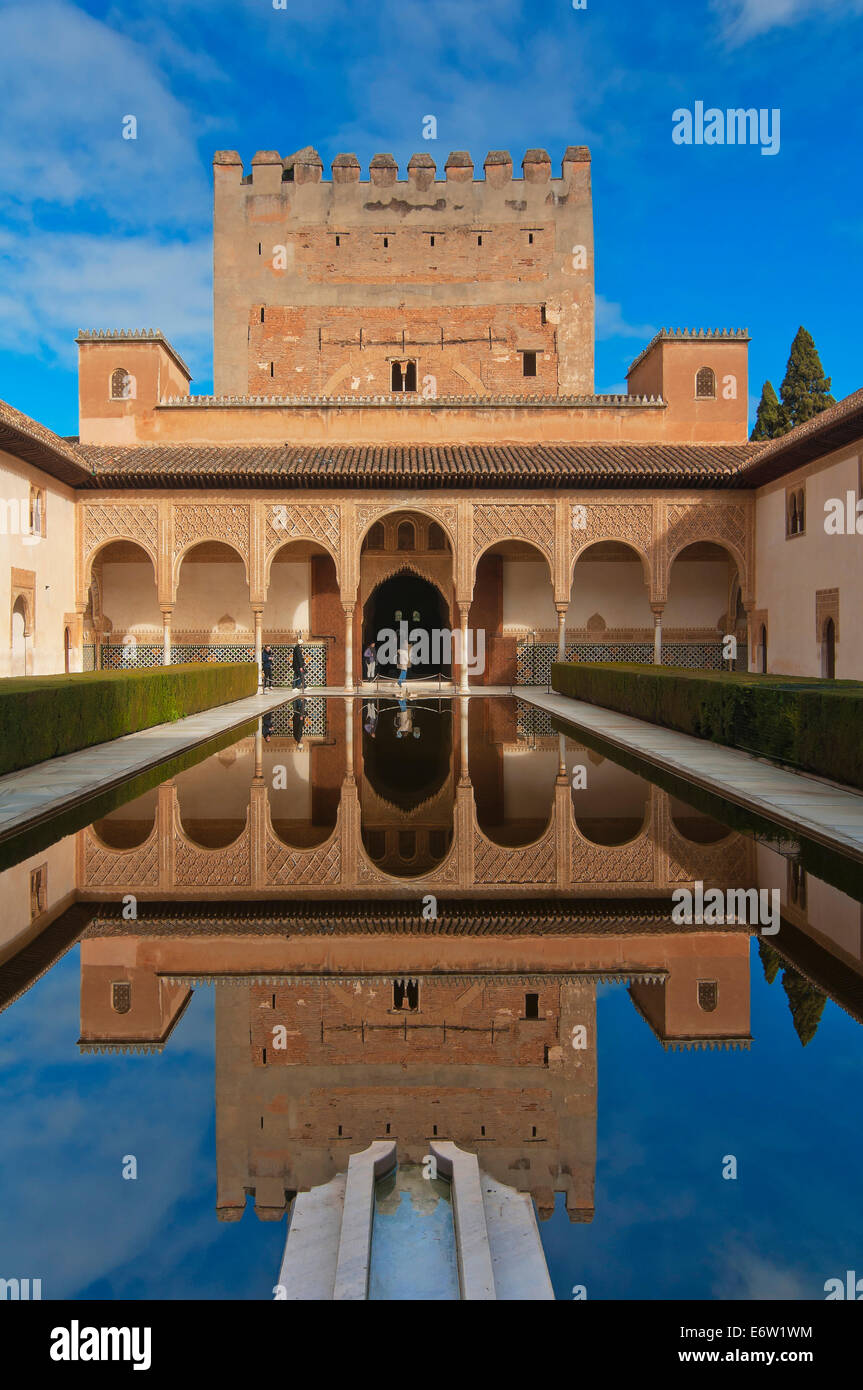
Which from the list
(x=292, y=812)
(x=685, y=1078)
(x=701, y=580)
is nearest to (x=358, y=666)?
(x=701, y=580)

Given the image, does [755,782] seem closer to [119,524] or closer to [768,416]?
[119,524]

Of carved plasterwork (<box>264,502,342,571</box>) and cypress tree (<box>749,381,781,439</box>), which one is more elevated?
cypress tree (<box>749,381,781,439</box>)

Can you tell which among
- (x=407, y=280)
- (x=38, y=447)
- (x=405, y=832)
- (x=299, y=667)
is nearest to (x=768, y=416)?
(x=407, y=280)

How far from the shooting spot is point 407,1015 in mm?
3143

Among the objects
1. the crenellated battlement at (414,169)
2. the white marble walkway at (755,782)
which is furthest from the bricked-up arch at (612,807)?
the crenellated battlement at (414,169)

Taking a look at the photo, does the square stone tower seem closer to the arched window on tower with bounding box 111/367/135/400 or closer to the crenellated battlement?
the crenellated battlement

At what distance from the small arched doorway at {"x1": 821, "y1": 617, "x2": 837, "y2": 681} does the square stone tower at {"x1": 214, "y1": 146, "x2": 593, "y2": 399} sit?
12194mm

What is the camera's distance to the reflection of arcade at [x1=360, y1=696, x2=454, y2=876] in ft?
18.5

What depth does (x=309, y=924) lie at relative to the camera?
4.12 meters

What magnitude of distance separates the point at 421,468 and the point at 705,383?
718cm

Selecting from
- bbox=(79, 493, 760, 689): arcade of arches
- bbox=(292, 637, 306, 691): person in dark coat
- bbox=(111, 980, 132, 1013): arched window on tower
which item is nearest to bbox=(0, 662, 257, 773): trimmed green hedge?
bbox=(292, 637, 306, 691): person in dark coat

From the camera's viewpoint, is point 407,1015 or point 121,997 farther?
point 121,997

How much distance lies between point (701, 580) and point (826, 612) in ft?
20.5

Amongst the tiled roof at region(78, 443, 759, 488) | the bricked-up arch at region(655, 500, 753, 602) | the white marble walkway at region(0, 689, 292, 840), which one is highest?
the tiled roof at region(78, 443, 759, 488)
